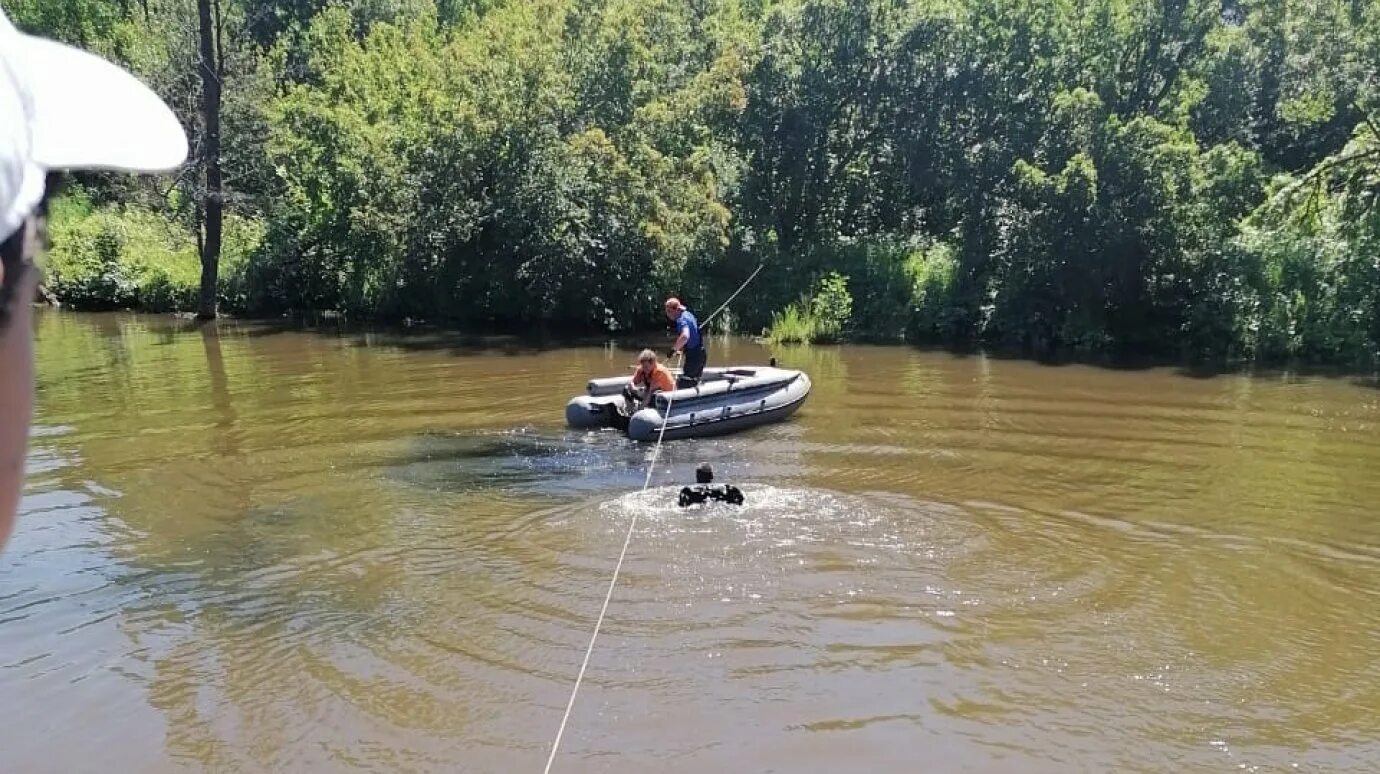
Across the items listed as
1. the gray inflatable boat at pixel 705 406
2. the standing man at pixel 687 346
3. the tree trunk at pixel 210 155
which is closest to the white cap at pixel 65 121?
the gray inflatable boat at pixel 705 406

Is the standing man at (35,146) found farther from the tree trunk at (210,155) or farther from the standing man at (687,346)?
the tree trunk at (210,155)

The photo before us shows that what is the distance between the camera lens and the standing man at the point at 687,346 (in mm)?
14828

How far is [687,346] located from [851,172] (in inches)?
575

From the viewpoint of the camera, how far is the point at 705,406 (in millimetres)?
14586

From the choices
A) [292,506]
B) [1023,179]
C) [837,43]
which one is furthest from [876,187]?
[292,506]

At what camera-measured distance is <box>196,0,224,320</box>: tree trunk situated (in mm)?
26469

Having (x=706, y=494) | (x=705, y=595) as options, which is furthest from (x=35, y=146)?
(x=706, y=494)

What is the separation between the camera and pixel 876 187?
28.3m

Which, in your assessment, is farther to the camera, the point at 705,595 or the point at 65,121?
the point at 705,595

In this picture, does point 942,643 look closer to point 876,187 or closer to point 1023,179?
point 1023,179

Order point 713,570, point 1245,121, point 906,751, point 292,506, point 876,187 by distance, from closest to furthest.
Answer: point 906,751, point 713,570, point 292,506, point 1245,121, point 876,187

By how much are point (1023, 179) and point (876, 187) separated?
613 centimetres

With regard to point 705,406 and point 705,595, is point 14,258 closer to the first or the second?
point 705,595

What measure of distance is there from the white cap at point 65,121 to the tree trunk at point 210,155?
91.9ft
